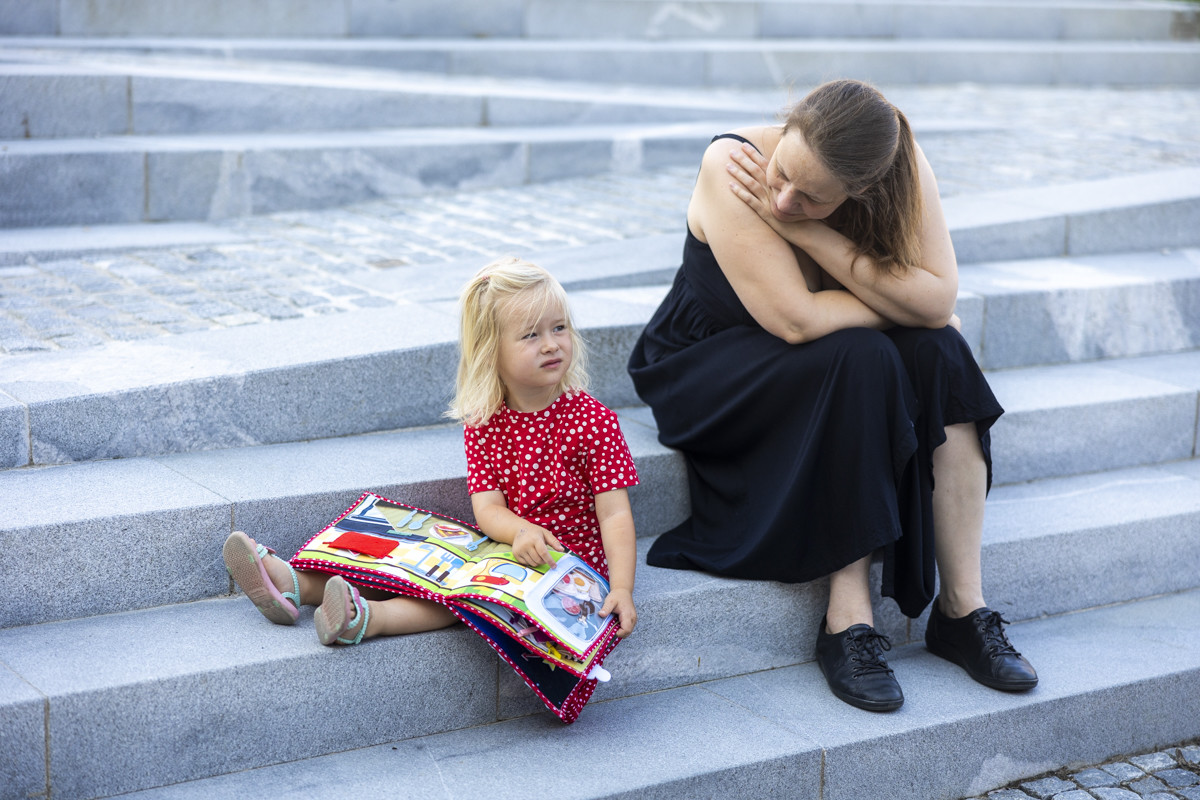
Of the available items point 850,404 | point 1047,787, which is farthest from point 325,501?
point 1047,787

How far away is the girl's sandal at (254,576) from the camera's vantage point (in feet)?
8.90

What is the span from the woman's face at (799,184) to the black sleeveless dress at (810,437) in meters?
0.33

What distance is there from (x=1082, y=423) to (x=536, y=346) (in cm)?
221

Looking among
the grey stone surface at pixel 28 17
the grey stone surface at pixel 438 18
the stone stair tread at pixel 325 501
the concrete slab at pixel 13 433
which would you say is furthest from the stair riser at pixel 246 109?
the stone stair tread at pixel 325 501

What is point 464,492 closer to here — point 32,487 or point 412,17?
point 32,487

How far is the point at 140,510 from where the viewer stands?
285cm

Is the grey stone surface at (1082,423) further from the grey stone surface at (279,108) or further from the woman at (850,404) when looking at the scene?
the grey stone surface at (279,108)

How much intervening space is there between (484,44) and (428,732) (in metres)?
7.57

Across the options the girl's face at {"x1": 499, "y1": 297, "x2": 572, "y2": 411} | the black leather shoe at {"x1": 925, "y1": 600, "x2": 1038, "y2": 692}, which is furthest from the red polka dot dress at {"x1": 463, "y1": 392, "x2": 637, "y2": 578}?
the black leather shoe at {"x1": 925, "y1": 600, "x2": 1038, "y2": 692}

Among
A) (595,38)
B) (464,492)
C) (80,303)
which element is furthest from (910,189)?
(595,38)

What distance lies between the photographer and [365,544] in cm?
289

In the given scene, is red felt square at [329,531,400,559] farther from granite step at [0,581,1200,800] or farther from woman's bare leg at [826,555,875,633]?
woman's bare leg at [826,555,875,633]

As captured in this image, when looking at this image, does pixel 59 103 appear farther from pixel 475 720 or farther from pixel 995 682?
pixel 995 682

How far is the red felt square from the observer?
113 inches
